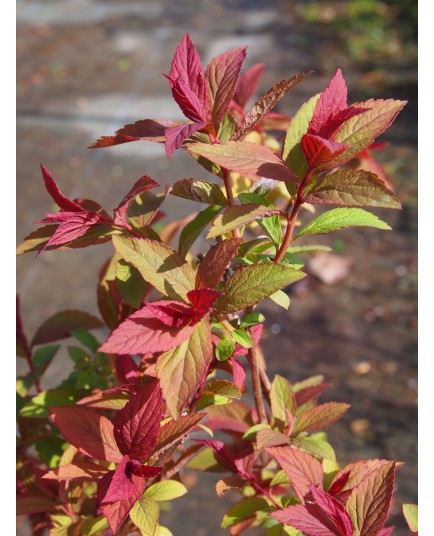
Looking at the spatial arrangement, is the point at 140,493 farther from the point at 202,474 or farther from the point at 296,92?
the point at 296,92

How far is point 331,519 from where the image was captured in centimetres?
73

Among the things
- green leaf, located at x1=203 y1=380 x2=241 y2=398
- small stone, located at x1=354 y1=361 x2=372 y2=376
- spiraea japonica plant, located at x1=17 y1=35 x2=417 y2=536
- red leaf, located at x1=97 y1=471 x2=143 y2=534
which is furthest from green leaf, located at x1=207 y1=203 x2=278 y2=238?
small stone, located at x1=354 y1=361 x2=372 y2=376

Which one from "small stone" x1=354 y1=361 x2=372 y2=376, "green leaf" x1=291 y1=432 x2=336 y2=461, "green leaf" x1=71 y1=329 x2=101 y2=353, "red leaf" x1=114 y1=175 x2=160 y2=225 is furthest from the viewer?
"small stone" x1=354 y1=361 x2=372 y2=376

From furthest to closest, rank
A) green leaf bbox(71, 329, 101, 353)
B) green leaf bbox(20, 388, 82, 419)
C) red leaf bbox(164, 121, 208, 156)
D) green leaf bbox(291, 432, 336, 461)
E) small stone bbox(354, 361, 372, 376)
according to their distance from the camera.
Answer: small stone bbox(354, 361, 372, 376) → green leaf bbox(71, 329, 101, 353) → green leaf bbox(20, 388, 82, 419) → green leaf bbox(291, 432, 336, 461) → red leaf bbox(164, 121, 208, 156)

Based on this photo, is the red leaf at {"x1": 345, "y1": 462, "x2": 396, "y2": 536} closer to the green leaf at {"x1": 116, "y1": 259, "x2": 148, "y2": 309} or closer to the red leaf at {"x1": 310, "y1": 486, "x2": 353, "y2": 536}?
the red leaf at {"x1": 310, "y1": 486, "x2": 353, "y2": 536}

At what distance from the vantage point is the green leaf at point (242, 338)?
0.77 meters

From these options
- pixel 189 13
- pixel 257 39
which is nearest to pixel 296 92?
pixel 257 39

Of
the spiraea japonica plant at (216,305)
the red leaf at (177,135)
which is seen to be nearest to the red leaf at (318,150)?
the spiraea japonica plant at (216,305)

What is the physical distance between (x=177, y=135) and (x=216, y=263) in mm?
149

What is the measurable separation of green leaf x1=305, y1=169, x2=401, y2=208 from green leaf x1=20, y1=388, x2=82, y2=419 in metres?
0.51

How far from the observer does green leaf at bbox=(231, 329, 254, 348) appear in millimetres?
771

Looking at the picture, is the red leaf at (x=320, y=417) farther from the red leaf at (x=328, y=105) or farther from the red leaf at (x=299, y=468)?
the red leaf at (x=328, y=105)

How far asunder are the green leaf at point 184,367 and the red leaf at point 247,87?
53 centimetres

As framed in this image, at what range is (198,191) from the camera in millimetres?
808
